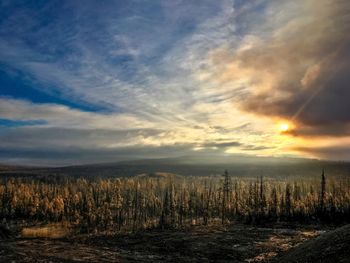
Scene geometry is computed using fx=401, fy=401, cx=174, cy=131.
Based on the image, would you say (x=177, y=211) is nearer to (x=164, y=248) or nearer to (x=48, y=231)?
(x=48, y=231)

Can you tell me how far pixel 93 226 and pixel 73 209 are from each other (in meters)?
36.3

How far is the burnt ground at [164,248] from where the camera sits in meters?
58.9

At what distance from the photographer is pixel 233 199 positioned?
18362cm

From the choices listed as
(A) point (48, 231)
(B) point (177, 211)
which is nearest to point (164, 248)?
(A) point (48, 231)

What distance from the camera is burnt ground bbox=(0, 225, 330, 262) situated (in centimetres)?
5888

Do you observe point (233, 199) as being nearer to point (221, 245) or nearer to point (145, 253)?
point (221, 245)

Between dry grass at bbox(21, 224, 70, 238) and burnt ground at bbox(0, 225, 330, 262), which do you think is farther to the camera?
dry grass at bbox(21, 224, 70, 238)

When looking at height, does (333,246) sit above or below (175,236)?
above

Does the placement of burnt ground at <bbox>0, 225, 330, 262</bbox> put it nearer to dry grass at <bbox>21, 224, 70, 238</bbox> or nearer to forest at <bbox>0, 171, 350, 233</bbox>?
forest at <bbox>0, 171, 350, 233</bbox>

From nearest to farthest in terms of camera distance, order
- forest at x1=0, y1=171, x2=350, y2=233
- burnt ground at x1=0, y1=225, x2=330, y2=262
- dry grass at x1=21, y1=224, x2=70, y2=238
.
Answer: burnt ground at x1=0, y1=225, x2=330, y2=262
dry grass at x1=21, y1=224, x2=70, y2=238
forest at x1=0, y1=171, x2=350, y2=233

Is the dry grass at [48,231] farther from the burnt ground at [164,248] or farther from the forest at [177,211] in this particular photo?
the burnt ground at [164,248]

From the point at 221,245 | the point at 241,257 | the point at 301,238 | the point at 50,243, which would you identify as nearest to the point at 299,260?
the point at 241,257

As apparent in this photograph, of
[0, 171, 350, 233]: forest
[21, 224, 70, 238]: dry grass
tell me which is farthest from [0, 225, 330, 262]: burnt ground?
[21, 224, 70, 238]: dry grass

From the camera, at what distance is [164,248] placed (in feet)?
234
